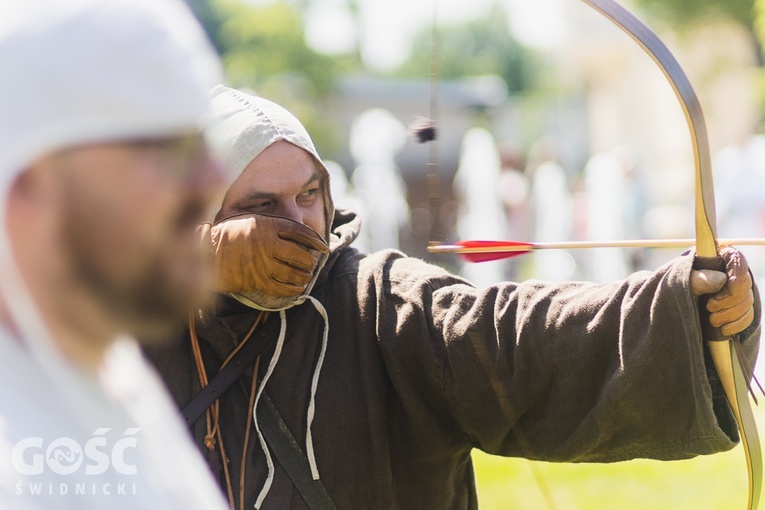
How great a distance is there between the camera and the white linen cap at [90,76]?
3.21ft

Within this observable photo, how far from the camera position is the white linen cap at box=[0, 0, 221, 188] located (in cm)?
98

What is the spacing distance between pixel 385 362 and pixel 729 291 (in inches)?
26.4

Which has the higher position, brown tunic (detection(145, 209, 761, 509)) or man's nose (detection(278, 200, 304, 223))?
man's nose (detection(278, 200, 304, 223))

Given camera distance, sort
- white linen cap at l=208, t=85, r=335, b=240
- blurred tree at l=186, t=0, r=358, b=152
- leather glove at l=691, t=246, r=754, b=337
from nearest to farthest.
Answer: leather glove at l=691, t=246, r=754, b=337, white linen cap at l=208, t=85, r=335, b=240, blurred tree at l=186, t=0, r=358, b=152

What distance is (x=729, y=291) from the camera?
66.8 inches

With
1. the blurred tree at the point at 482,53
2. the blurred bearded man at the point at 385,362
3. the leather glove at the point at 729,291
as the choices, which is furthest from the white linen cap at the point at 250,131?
the blurred tree at the point at 482,53

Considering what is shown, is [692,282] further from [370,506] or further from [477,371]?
[370,506]

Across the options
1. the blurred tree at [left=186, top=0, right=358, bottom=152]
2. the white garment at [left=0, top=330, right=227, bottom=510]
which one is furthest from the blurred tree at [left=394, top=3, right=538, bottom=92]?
the white garment at [left=0, top=330, right=227, bottom=510]

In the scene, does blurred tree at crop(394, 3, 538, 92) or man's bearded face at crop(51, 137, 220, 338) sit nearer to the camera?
man's bearded face at crop(51, 137, 220, 338)

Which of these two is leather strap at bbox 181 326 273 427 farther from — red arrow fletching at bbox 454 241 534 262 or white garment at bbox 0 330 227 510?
white garment at bbox 0 330 227 510

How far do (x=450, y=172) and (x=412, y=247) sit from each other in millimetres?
9734

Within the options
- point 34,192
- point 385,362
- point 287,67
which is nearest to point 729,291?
point 385,362

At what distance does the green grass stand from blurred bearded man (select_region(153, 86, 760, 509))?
18cm

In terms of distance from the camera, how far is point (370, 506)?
6.55 feet
